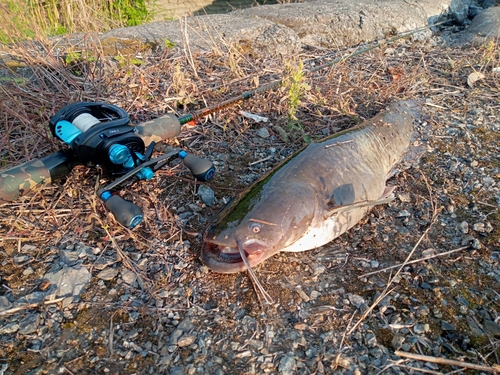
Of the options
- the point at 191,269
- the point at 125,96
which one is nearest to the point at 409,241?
the point at 191,269

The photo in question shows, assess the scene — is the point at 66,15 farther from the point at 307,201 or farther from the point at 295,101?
the point at 307,201

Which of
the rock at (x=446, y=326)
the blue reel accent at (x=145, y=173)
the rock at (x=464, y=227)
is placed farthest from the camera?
the rock at (x=464, y=227)

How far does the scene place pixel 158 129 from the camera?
309 cm

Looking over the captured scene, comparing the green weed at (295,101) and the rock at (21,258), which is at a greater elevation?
the green weed at (295,101)

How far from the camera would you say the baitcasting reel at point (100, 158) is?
2492 millimetres

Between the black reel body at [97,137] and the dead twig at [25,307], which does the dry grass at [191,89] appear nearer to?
the black reel body at [97,137]

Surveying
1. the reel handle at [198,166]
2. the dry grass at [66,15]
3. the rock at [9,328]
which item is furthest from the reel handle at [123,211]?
the dry grass at [66,15]

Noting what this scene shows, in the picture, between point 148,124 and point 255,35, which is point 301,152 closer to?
point 148,124

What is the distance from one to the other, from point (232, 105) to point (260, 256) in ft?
6.13

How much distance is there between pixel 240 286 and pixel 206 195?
2.77ft

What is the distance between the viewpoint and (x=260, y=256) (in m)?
2.36

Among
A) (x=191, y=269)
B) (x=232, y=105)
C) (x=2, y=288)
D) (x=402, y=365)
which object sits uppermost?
(x=232, y=105)

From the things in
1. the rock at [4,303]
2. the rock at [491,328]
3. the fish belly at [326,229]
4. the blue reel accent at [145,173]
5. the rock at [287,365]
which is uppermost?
the blue reel accent at [145,173]

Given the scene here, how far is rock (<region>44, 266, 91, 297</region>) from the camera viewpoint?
2322 mm
